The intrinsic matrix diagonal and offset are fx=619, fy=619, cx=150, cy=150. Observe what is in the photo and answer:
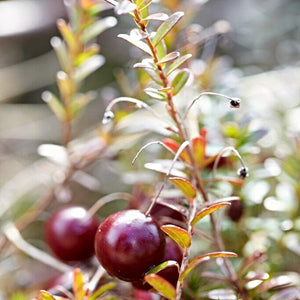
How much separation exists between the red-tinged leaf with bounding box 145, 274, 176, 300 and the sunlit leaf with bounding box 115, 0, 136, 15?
0.75 ft

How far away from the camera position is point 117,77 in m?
0.90

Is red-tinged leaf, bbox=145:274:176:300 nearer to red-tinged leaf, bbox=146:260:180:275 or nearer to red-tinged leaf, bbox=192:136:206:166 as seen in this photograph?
red-tinged leaf, bbox=146:260:180:275

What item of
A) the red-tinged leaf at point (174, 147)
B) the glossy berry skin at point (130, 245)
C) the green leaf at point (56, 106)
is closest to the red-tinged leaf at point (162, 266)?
the glossy berry skin at point (130, 245)

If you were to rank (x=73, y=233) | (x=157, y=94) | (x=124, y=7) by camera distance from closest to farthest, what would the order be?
1. (x=124, y=7)
2. (x=157, y=94)
3. (x=73, y=233)

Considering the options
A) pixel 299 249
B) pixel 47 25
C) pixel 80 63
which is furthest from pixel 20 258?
pixel 47 25

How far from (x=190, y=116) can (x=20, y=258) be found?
0.39 metres

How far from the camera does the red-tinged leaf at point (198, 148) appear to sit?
68 cm

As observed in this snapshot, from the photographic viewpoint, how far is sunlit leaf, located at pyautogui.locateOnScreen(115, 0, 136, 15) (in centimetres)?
49

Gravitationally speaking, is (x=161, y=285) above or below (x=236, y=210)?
above

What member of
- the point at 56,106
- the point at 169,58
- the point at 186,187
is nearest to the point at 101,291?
the point at 186,187

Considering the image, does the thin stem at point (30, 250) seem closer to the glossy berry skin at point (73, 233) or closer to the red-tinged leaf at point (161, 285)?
the glossy berry skin at point (73, 233)

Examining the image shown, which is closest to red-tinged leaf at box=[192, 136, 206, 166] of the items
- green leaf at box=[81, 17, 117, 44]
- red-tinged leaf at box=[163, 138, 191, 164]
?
red-tinged leaf at box=[163, 138, 191, 164]

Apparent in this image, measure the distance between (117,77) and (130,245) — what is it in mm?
389

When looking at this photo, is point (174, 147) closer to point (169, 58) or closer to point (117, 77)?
point (169, 58)
